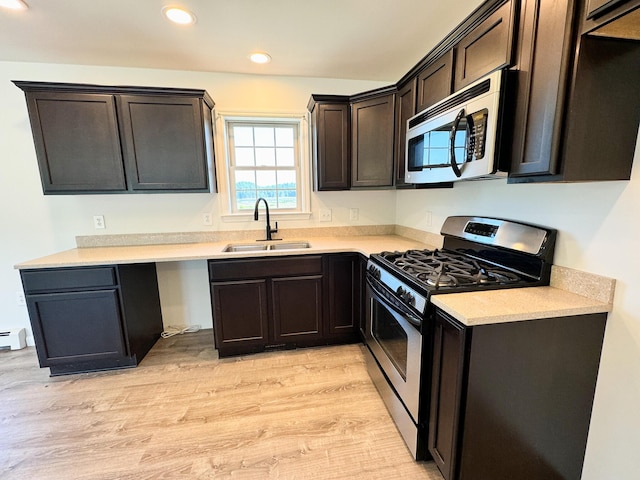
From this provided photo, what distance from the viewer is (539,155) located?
1.10 meters

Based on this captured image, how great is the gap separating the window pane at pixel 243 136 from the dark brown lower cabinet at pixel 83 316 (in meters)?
1.47

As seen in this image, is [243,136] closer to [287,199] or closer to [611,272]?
[287,199]

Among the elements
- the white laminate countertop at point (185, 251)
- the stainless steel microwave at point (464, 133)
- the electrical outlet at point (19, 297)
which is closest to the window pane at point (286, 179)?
the white laminate countertop at point (185, 251)

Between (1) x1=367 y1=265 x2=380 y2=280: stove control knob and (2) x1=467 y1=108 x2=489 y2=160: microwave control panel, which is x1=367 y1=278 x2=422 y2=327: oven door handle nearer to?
(1) x1=367 y1=265 x2=380 y2=280: stove control knob

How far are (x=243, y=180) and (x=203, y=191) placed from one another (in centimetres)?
50

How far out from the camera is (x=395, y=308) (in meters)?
1.58

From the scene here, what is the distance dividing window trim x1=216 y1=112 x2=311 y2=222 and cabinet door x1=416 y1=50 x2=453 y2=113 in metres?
1.18

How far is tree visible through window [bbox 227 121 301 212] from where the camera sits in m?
2.76

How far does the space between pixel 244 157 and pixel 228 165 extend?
18 centimetres

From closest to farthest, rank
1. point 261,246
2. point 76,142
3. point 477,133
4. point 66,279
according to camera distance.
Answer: point 477,133 < point 66,279 < point 76,142 < point 261,246

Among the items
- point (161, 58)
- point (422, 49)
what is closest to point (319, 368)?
point (422, 49)

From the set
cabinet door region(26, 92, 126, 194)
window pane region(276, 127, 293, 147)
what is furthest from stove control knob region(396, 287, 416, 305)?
cabinet door region(26, 92, 126, 194)

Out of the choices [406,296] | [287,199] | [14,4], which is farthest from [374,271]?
[14,4]

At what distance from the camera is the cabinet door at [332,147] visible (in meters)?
2.48
